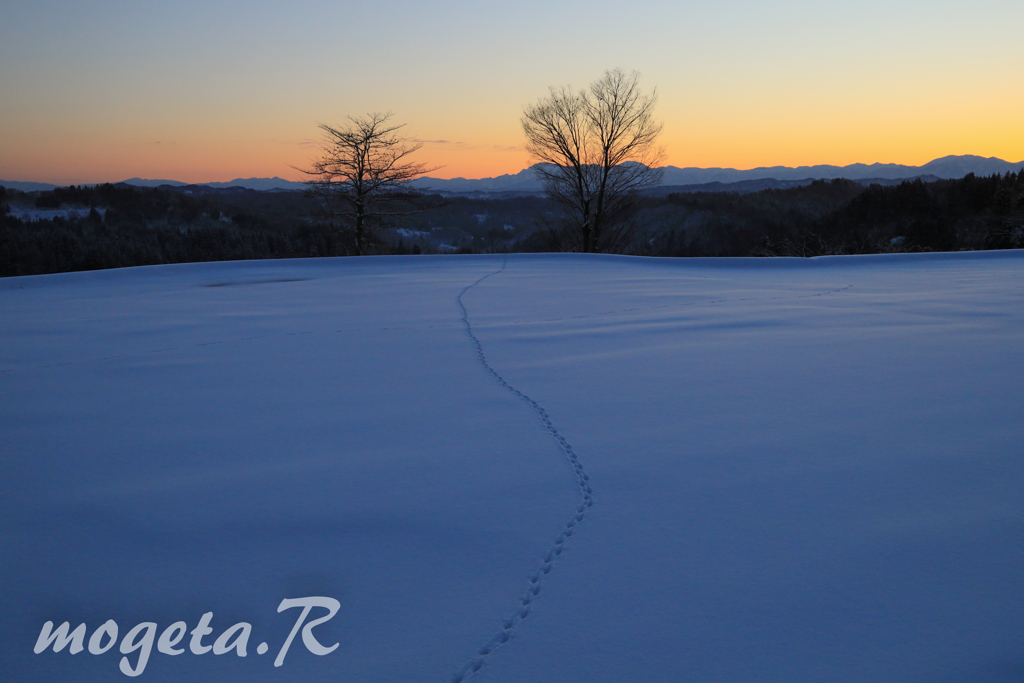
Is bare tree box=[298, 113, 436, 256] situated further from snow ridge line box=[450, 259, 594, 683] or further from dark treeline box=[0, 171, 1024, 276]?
snow ridge line box=[450, 259, 594, 683]

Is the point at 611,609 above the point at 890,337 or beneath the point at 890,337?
beneath

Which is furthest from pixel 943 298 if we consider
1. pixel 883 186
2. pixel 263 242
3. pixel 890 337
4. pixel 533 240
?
pixel 263 242

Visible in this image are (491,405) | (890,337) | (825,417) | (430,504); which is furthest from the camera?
(890,337)

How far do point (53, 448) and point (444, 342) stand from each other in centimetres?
183

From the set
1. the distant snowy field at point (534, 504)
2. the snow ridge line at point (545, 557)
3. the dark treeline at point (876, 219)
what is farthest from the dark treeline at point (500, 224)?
the snow ridge line at point (545, 557)

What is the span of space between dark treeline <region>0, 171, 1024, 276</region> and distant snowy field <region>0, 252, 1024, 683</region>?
9.55 metres

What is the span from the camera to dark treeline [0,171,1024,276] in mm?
15047

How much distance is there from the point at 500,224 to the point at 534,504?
150 feet

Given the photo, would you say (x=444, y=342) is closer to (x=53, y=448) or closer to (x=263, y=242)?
(x=53, y=448)

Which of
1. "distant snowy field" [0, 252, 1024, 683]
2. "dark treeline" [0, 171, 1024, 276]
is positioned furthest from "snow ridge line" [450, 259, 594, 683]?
"dark treeline" [0, 171, 1024, 276]

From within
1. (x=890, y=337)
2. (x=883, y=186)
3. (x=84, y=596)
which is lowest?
(x=84, y=596)

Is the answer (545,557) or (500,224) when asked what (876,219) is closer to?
(545,557)

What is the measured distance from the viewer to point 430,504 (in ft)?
4.85

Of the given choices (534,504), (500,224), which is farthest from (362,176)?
(500,224)
